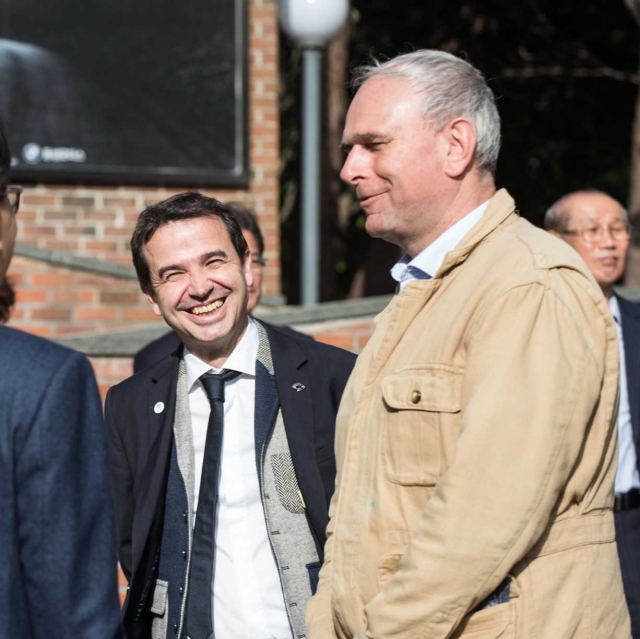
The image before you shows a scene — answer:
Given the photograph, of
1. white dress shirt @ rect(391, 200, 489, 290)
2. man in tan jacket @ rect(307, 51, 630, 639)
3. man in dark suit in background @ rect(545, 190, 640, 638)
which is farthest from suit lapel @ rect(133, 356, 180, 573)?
man in dark suit in background @ rect(545, 190, 640, 638)

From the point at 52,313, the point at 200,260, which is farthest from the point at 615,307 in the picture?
the point at 52,313

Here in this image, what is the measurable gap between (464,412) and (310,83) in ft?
16.3

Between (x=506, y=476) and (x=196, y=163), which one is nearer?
(x=506, y=476)

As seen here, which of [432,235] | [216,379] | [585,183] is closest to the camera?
[432,235]

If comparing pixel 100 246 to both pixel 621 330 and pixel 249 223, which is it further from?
pixel 621 330

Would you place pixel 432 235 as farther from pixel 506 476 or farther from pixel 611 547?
pixel 611 547

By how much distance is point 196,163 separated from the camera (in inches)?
301

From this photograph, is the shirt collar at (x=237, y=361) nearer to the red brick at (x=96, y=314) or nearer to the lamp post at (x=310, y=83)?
the lamp post at (x=310, y=83)

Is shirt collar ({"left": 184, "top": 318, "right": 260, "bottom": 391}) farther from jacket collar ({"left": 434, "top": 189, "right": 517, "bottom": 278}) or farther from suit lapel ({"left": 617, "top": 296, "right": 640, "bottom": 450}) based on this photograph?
suit lapel ({"left": 617, "top": 296, "right": 640, "bottom": 450})

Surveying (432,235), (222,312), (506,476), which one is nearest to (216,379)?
(222,312)

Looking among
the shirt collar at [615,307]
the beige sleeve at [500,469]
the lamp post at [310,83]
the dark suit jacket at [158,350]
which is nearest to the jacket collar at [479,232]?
the beige sleeve at [500,469]

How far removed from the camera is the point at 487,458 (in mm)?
2086

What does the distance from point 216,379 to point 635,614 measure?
88.1 inches

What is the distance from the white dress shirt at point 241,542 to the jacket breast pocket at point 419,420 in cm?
81
